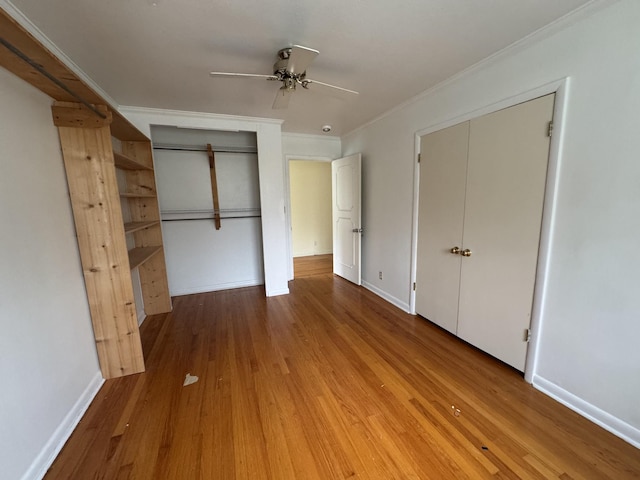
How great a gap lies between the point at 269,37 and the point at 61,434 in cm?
272

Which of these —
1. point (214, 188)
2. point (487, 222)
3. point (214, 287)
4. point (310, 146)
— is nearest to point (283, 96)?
point (487, 222)

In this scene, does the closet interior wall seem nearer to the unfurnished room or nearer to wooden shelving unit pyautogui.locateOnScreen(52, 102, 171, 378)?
the unfurnished room

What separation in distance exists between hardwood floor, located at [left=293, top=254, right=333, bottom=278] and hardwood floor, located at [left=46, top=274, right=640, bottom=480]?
2.23m

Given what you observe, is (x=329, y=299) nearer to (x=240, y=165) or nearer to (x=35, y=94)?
(x=240, y=165)

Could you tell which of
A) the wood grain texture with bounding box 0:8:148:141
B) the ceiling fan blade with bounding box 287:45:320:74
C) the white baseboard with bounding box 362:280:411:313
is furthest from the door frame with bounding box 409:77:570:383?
the wood grain texture with bounding box 0:8:148:141

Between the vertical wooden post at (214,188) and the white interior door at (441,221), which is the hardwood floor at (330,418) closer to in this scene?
the white interior door at (441,221)

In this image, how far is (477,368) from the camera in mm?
2018

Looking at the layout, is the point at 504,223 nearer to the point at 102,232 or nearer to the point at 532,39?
the point at 532,39

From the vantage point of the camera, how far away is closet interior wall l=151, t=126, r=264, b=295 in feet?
11.4

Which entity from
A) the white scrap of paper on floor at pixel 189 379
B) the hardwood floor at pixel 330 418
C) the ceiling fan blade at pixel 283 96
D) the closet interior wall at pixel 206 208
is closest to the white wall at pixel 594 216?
the hardwood floor at pixel 330 418

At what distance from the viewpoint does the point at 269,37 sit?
1658 millimetres

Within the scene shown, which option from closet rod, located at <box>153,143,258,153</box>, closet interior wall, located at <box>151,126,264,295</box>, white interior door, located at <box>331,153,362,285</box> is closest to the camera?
closet rod, located at <box>153,143,258,153</box>

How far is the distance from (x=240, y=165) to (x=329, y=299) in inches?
93.4

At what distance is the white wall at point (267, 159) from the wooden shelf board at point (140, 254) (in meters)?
1.28
